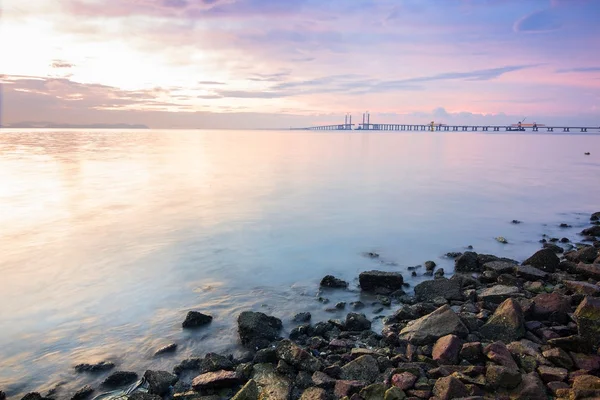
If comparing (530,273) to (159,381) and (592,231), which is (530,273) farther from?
(159,381)

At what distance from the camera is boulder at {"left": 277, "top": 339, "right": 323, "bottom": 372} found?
4.81m

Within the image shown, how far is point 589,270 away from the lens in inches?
300

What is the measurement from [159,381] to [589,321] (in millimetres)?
5191

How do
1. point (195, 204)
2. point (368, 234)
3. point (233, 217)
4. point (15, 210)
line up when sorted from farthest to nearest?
point (195, 204)
point (15, 210)
point (233, 217)
point (368, 234)

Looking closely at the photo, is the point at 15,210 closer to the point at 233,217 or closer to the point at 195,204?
the point at 195,204

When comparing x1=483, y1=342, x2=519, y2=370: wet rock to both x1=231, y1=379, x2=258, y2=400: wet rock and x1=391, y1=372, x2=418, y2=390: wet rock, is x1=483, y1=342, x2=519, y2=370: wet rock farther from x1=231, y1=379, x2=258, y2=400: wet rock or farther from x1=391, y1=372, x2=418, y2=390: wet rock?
x1=231, y1=379, x2=258, y2=400: wet rock

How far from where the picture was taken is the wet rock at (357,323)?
6039mm

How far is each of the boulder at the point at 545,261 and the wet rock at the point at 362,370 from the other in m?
5.29

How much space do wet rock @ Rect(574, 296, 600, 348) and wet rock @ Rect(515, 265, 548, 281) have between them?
8.72ft

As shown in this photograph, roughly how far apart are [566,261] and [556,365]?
4.65 meters

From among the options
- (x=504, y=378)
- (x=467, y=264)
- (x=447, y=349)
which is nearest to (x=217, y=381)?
(x=447, y=349)

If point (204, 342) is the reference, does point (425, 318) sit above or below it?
above

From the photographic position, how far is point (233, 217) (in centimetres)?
1448

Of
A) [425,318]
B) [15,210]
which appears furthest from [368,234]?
[15,210]
